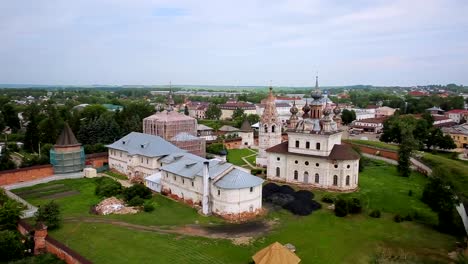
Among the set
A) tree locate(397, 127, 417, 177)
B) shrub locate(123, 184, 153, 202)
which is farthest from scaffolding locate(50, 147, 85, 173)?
tree locate(397, 127, 417, 177)

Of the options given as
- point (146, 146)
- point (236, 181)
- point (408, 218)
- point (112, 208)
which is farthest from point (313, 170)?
point (112, 208)

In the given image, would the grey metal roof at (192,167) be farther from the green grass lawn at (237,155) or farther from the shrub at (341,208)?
the green grass lawn at (237,155)

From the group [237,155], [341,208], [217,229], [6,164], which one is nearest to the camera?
[217,229]

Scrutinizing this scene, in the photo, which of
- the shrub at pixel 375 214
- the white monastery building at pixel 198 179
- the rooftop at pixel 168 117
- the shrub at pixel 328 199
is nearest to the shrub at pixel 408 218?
the shrub at pixel 375 214

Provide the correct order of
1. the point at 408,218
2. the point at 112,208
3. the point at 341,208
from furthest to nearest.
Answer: the point at 112,208 < the point at 341,208 < the point at 408,218

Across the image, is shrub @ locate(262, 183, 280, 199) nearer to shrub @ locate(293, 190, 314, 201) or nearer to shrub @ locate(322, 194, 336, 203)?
shrub @ locate(293, 190, 314, 201)

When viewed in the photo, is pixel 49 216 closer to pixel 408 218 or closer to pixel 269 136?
pixel 408 218
